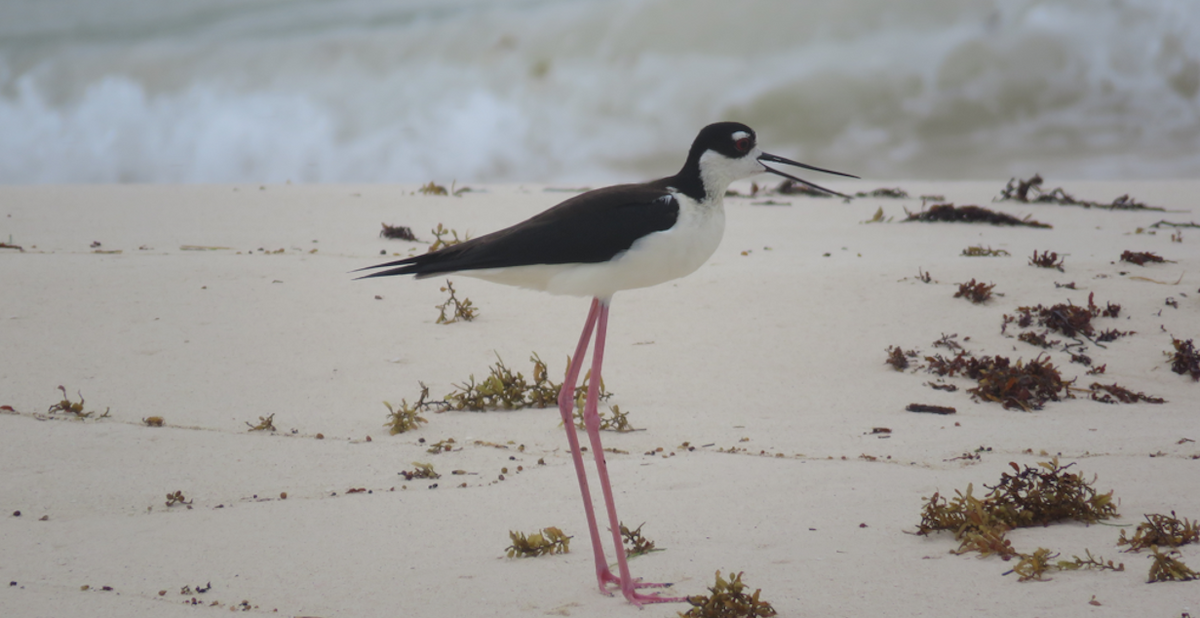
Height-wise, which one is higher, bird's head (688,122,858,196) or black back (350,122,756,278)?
bird's head (688,122,858,196)

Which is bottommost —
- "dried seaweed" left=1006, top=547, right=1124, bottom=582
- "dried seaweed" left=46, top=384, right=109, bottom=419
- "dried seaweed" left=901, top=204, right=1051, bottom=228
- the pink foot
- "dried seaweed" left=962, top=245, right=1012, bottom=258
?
the pink foot

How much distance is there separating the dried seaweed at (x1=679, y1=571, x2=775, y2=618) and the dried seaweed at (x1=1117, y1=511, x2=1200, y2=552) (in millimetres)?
1393

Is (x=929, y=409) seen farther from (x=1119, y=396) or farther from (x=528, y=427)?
(x=528, y=427)

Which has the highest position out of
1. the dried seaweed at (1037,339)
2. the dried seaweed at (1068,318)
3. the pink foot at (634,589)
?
the dried seaweed at (1068,318)

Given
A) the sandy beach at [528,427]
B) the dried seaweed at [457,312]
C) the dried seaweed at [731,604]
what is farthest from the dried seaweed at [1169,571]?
the dried seaweed at [457,312]

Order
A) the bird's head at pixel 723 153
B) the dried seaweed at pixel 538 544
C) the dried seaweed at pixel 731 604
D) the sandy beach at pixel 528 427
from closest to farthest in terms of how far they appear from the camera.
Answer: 1. the dried seaweed at pixel 731 604
2. the sandy beach at pixel 528 427
3. the dried seaweed at pixel 538 544
4. the bird's head at pixel 723 153

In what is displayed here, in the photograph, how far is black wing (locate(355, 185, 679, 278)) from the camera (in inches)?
142

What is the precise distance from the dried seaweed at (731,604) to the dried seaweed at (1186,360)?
13.7ft

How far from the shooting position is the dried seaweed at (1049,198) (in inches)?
421

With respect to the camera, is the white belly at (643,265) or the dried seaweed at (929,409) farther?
the dried seaweed at (929,409)

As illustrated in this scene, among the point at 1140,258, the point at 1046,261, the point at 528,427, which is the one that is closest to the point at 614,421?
the point at 528,427

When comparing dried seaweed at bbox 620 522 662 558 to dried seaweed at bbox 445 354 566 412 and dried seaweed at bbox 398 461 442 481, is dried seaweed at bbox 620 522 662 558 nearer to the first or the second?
dried seaweed at bbox 398 461 442 481

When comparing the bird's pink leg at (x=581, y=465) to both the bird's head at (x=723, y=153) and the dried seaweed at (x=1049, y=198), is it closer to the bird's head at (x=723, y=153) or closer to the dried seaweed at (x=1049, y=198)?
the bird's head at (x=723, y=153)

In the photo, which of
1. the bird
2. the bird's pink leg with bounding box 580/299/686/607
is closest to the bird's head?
the bird
